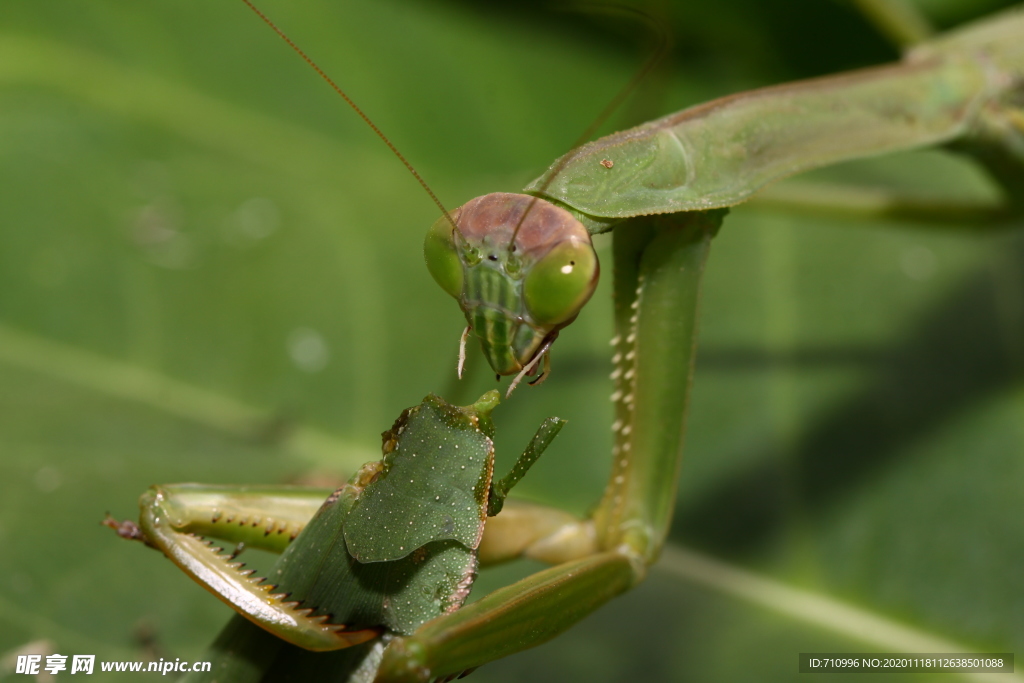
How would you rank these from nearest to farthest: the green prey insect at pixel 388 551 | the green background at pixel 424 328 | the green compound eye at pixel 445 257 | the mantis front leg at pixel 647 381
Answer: the green prey insect at pixel 388 551 < the green compound eye at pixel 445 257 < the mantis front leg at pixel 647 381 < the green background at pixel 424 328

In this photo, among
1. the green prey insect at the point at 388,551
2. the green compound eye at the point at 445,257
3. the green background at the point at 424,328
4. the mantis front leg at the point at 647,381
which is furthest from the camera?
the green background at the point at 424,328

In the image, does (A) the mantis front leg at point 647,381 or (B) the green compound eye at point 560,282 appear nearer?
(B) the green compound eye at point 560,282

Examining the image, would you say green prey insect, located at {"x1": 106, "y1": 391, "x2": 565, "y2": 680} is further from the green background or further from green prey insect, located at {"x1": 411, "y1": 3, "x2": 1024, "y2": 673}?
the green background

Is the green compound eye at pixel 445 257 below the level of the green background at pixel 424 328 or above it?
above

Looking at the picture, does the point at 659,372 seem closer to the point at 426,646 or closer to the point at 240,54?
the point at 426,646

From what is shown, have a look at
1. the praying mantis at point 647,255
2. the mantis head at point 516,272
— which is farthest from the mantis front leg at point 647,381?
the mantis head at point 516,272

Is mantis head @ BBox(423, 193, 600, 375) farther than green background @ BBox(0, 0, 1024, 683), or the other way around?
green background @ BBox(0, 0, 1024, 683)

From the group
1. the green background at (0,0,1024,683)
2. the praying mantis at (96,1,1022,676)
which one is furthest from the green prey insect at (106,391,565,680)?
the green background at (0,0,1024,683)

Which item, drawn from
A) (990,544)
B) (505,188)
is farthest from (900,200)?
(505,188)

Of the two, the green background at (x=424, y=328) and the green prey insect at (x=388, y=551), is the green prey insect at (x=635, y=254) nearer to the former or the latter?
the green prey insect at (x=388, y=551)
